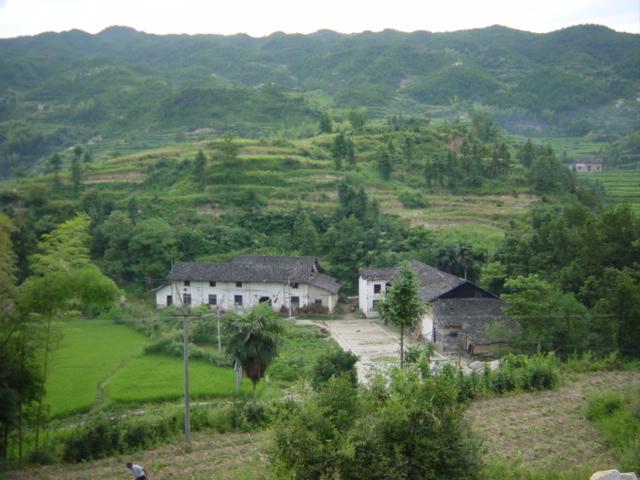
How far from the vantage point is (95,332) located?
1086 inches

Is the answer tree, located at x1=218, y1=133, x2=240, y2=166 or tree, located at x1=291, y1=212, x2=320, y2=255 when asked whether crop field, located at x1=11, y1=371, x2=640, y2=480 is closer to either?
tree, located at x1=291, y1=212, x2=320, y2=255

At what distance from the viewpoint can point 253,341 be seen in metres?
17.7

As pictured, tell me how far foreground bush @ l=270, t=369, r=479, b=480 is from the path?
1191cm

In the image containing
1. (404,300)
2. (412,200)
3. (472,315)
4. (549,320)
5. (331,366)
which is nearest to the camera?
(331,366)

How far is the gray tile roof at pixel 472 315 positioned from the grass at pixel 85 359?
12.7 m

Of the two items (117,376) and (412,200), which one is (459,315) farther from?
(412,200)

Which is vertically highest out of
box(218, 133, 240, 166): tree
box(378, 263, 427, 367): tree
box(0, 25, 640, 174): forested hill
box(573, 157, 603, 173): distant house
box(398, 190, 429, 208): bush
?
box(0, 25, 640, 174): forested hill

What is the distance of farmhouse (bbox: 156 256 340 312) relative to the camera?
32156mm

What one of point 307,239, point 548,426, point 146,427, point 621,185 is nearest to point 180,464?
point 146,427

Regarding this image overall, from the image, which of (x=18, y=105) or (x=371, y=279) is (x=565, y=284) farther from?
(x=18, y=105)

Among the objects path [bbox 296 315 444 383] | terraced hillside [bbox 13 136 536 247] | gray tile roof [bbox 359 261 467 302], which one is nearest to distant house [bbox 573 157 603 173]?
terraced hillside [bbox 13 136 536 247]

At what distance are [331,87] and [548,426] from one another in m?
118

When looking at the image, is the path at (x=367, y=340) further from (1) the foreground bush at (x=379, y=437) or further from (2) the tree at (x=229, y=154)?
(2) the tree at (x=229, y=154)

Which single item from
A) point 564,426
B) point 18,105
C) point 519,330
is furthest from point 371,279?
point 18,105
